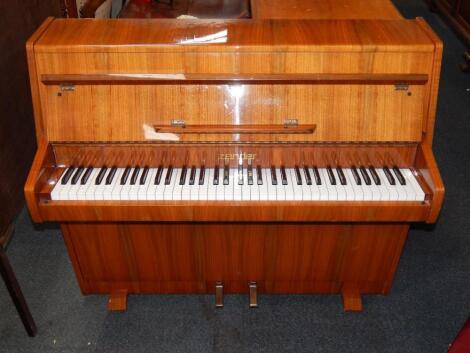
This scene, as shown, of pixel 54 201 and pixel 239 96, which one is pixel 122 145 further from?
pixel 239 96

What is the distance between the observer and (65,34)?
7.03 ft

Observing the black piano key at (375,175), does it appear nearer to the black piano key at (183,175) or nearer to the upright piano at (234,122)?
the upright piano at (234,122)

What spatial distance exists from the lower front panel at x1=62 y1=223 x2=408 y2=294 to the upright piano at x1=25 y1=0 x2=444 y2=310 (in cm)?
26

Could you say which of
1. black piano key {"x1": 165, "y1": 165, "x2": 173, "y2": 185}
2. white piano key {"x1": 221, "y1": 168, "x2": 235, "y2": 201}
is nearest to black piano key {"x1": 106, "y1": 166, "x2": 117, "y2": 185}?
black piano key {"x1": 165, "y1": 165, "x2": 173, "y2": 185}

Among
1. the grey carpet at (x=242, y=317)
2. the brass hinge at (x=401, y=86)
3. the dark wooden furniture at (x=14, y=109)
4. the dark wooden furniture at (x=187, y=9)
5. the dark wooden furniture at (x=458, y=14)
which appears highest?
the brass hinge at (x=401, y=86)

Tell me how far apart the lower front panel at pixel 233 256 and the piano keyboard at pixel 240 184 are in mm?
313

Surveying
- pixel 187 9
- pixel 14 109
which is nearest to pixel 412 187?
pixel 187 9

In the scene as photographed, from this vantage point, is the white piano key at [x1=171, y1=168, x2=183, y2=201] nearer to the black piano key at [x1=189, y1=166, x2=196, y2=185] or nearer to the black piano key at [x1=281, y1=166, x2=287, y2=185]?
the black piano key at [x1=189, y1=166, x2=196, y2=185]

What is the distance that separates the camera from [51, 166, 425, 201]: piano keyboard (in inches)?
→ 78.5

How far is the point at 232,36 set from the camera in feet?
6.97

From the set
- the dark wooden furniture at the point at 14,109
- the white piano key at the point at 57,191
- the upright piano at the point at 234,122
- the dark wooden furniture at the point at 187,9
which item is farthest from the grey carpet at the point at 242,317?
the dark wooden furniture at the point at 187,9

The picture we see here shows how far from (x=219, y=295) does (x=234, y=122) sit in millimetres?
933

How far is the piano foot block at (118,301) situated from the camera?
2535 mm

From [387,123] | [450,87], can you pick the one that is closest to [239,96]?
[387,123]
